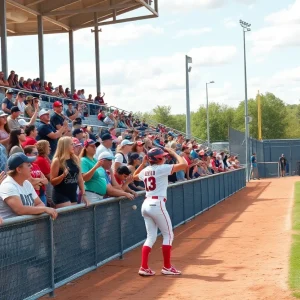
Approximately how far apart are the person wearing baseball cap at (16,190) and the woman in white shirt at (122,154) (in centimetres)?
489

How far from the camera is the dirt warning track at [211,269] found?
31.1 ft

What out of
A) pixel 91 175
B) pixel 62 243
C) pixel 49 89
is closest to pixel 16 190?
pixel 62 243

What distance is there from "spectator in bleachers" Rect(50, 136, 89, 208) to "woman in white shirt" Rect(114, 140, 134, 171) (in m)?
2.82

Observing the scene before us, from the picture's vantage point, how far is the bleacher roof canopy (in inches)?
1289

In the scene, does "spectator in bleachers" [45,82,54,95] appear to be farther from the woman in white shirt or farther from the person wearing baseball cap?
the person wearing baseball cap

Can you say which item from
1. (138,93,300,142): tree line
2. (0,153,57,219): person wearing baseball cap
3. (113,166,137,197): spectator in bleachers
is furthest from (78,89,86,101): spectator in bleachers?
(138,93,300,142): tree line

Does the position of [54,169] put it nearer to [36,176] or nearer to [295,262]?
[36,176]

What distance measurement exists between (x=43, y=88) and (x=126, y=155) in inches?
551

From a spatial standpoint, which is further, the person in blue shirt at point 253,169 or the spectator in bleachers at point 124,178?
the person in blue shirt at point 253,169

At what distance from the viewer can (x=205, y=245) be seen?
47.3 feet

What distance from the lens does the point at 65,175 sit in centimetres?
1014

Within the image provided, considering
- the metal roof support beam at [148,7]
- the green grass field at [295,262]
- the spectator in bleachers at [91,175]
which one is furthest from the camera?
the metal roof support beam at [148,7]

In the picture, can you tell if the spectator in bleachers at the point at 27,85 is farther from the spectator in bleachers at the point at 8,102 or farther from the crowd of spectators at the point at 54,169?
the crowd of spectators at the point at 54,169

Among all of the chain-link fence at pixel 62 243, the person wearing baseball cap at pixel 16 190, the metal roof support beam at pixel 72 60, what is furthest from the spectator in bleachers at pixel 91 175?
the metal roof support beam at pixel 72 60
